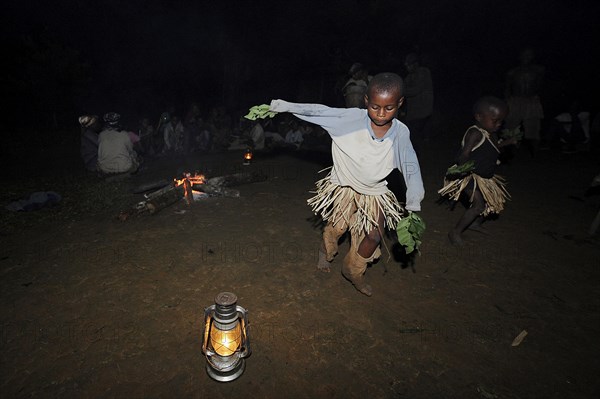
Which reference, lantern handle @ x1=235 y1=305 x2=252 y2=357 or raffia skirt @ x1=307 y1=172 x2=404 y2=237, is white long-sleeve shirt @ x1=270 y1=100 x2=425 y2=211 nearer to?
raffia skirt @ x1=307 y1=172 x2=404 y2=237

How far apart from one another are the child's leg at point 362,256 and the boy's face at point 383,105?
927mm

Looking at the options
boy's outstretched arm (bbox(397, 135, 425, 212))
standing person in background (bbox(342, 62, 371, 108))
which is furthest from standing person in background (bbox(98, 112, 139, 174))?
boy's outstretched arm (bbox(397, 135, 425, 212))

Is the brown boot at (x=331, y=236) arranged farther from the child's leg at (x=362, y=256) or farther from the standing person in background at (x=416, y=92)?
the standing person in background at (x=416, y=92)

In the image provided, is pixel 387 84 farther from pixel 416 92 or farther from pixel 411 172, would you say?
pixel 416 92

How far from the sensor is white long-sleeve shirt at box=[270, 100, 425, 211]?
2.94 meters

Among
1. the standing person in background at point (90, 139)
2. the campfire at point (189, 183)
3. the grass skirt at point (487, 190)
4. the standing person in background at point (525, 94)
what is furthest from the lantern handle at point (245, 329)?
the standing person in background at point (525, 94)

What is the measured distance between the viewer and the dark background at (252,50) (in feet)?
45.3

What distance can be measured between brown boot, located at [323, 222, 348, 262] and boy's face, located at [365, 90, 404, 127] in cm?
117

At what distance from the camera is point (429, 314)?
10.5 ft

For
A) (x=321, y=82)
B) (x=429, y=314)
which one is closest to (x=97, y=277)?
(x=429, y=314)

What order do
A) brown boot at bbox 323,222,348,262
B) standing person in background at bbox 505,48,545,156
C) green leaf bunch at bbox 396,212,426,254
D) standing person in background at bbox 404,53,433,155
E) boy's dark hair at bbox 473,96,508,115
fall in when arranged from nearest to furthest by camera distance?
green leaf bunch at bbox 396,212,426,254 < brown boot at bbox 323,222,348,262 < boy's dark hair at bbox 473,96,508,115 < standing person in background at bbox 505,48,545,156 < standing person in background at bbox 404,53,433,155

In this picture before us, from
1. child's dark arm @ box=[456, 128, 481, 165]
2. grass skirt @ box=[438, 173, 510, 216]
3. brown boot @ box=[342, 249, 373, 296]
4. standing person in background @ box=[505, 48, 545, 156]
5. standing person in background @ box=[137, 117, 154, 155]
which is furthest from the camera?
standing person in background @ box=[137, 117, 154, 155]

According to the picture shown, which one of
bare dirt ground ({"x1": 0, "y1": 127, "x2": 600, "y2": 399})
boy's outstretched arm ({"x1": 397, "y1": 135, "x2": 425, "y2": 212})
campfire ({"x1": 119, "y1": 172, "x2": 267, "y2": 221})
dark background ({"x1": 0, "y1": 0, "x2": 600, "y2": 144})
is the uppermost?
dark background ({"x1": 0, "y1": 0, "x2": 600, "y2": 144})

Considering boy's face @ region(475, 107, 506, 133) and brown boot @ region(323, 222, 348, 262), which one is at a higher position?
boy's face @ region(475, 107, 506, 133)
